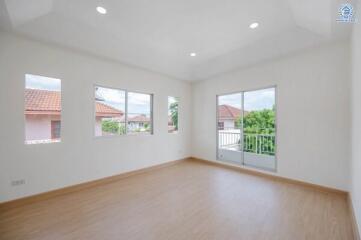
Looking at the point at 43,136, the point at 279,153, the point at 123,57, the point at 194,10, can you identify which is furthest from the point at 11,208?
the point at 279,153

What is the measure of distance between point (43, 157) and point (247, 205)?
3.74 meters

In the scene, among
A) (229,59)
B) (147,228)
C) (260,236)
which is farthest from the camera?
(229,59)

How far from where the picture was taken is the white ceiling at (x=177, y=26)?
2381 millimetres

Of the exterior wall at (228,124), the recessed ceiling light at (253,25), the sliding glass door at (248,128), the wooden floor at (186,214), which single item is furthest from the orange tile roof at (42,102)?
the exterior wall at (228,124)

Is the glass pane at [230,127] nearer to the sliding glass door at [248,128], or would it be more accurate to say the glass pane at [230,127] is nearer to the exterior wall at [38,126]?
the sliding glass door at [248,128]

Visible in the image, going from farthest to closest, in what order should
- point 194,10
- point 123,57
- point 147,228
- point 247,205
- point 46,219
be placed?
point 123,57 < point 247,205 < point 194,10 < point 46,219 < point 147,228

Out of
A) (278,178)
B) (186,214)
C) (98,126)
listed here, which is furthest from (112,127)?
(278,178)

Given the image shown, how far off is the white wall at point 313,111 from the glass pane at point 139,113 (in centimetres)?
301

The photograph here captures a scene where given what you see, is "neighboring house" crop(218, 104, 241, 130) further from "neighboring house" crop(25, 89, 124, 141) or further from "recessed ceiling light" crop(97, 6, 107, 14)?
"neighboring house" crop(25, 89, 124, 141)

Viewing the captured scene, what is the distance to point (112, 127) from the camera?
4.09 m

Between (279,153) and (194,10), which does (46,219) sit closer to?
(194,10)

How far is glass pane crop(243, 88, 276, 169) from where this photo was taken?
4.17m

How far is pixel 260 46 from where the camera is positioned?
141 inches

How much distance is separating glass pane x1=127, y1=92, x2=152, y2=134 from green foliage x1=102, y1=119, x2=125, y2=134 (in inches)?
8.4
